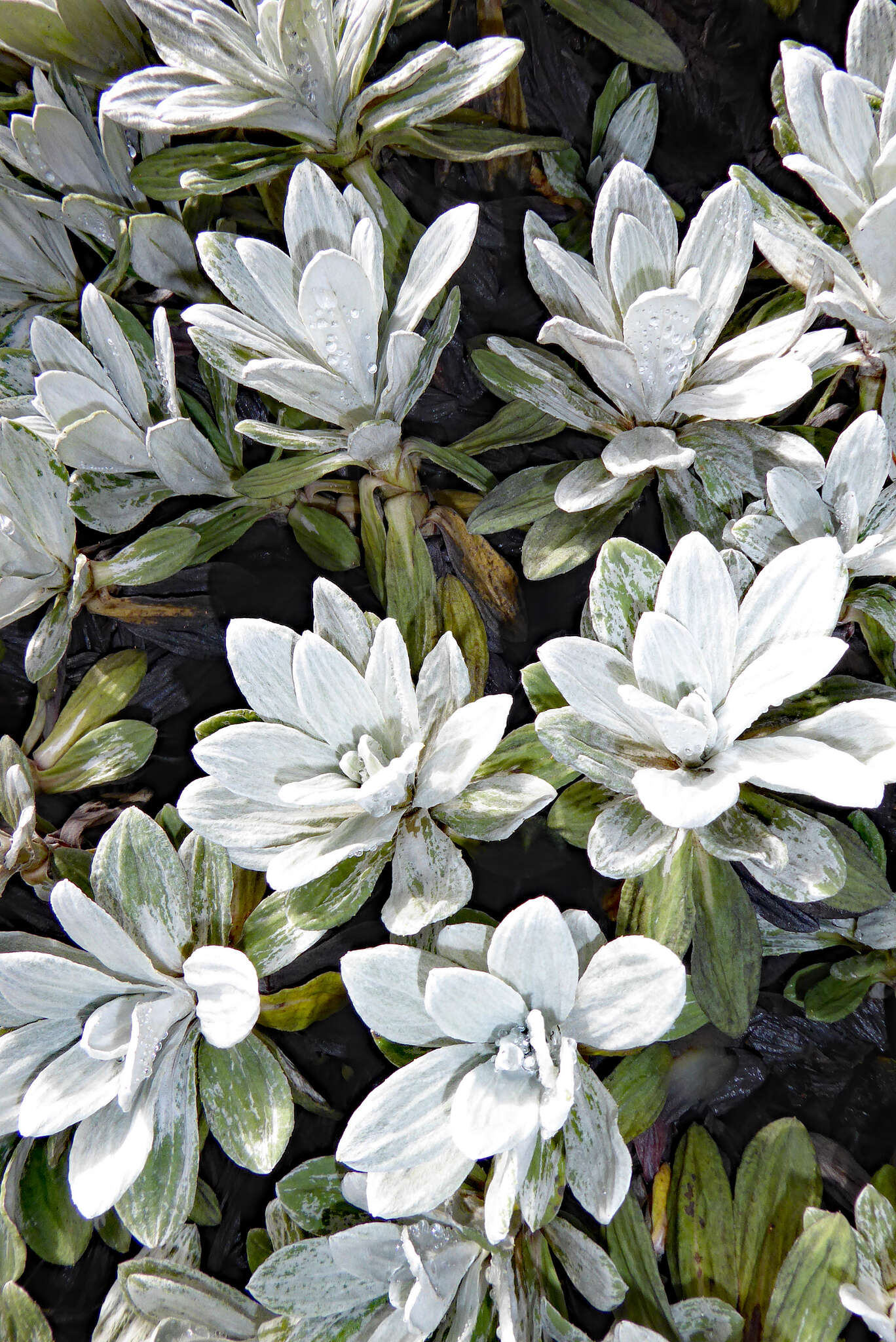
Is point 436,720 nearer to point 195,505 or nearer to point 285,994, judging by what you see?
point 285,994

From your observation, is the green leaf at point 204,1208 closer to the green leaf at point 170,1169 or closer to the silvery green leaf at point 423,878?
the green leaf at point 170,1169

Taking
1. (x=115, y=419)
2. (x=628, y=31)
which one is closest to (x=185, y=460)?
(x=115, y=419)

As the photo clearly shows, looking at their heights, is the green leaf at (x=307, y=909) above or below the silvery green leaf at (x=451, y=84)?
below

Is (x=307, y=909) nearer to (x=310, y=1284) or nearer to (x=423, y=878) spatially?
(x=423, y=878)

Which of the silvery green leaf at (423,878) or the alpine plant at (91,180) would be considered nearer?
the silvery green leaf at (423,878)

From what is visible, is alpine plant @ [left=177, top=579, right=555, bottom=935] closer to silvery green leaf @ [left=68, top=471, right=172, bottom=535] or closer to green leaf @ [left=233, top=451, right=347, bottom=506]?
green leaf @ [left=233, top=451, right=347, bottom=506]

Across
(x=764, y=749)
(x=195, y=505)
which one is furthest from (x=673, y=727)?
(x=195, y=505)

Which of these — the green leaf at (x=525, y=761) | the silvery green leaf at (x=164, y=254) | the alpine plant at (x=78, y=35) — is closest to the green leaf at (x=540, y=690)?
the green leaf at (x=525, y=761)

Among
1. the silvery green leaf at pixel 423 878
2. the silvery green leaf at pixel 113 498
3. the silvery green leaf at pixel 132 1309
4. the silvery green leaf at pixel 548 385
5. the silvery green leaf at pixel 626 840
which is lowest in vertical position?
the silvery green leaf at pixel 132 1309
